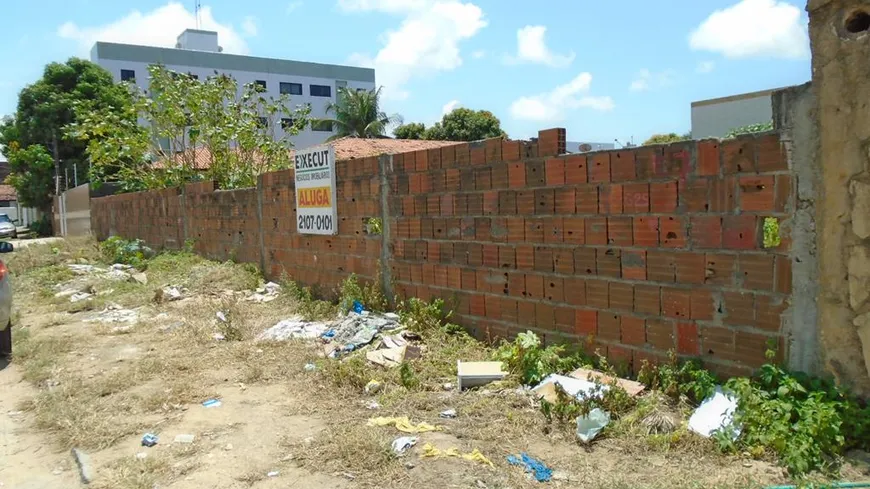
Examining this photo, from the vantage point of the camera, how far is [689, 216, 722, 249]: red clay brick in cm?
396

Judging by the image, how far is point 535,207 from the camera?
17.0ft

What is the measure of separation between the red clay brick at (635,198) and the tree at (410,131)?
38.3m

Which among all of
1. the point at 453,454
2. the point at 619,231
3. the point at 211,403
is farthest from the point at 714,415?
the point at 211,403

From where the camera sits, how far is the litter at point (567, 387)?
4.06 meters

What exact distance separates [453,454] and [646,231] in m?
2.00

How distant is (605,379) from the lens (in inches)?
173

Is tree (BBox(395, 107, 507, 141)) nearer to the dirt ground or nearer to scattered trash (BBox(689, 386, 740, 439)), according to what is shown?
the dirt ground

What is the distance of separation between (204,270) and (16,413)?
545 cm

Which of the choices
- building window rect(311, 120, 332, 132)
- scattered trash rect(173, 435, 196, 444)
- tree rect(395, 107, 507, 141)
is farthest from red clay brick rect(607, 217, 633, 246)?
tree rect(395, 107, 507, 141)

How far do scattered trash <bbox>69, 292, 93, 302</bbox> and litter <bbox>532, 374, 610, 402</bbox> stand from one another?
7.96 metres

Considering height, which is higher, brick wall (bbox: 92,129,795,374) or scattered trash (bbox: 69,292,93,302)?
brick wall (bbox: 92,129,795,374)

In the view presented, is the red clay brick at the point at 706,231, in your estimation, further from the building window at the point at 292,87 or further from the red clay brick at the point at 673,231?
the building window at the point at 292,87

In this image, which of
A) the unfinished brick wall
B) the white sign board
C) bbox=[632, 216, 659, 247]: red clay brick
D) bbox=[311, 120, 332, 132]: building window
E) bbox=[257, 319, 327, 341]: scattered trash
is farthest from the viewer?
bbox=[311, 120, 332, 132]: building window

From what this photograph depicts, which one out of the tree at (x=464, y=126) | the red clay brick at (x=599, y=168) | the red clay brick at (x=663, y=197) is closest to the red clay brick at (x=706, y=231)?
the red clay brick at (x=663, y=197)
